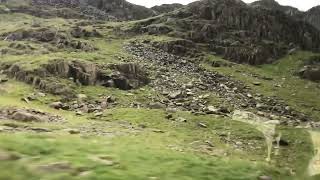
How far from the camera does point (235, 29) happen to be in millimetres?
180000

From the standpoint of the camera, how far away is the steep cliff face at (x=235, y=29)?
547 feet

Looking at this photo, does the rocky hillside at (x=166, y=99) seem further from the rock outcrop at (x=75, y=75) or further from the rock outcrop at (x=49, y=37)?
the rock outcrop at (x=49, y=37)

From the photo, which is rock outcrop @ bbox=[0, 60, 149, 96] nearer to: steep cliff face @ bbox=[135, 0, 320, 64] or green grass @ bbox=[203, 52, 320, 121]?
green grass @ bbox=[203, 52, 320, 121]

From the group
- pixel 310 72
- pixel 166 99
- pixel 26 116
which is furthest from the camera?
pixel 310 72

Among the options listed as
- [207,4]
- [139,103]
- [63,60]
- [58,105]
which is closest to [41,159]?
[58,105]


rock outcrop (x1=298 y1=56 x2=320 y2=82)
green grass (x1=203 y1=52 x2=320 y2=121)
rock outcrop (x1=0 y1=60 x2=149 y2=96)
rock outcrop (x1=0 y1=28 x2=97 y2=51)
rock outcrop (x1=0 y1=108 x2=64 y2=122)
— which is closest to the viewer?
rock outcrop (x1=0 y1=108 x2=64 y2=122)

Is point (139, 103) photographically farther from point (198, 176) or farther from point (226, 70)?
point (198, 176)

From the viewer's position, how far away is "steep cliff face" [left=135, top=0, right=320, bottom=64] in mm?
166625

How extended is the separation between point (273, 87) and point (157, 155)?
110712 millimetres

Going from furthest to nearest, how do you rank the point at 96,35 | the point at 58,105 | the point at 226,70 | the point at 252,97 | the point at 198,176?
the point at 96,35 < the point at 226,70 < the point at 252,97 < the point at 58,105 < the point at 198,176

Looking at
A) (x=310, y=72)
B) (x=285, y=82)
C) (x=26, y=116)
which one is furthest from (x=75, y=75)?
(x=310, y=72)

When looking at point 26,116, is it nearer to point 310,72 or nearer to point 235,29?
point 310,72

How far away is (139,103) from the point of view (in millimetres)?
91125

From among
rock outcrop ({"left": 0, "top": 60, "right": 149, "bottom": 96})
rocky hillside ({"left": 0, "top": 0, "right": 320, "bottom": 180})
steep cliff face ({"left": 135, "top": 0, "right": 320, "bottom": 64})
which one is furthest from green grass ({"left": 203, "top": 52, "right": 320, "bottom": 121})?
rock outcrop ({"left": 0, "top": 60, "right": 149, "bottom": 96})
